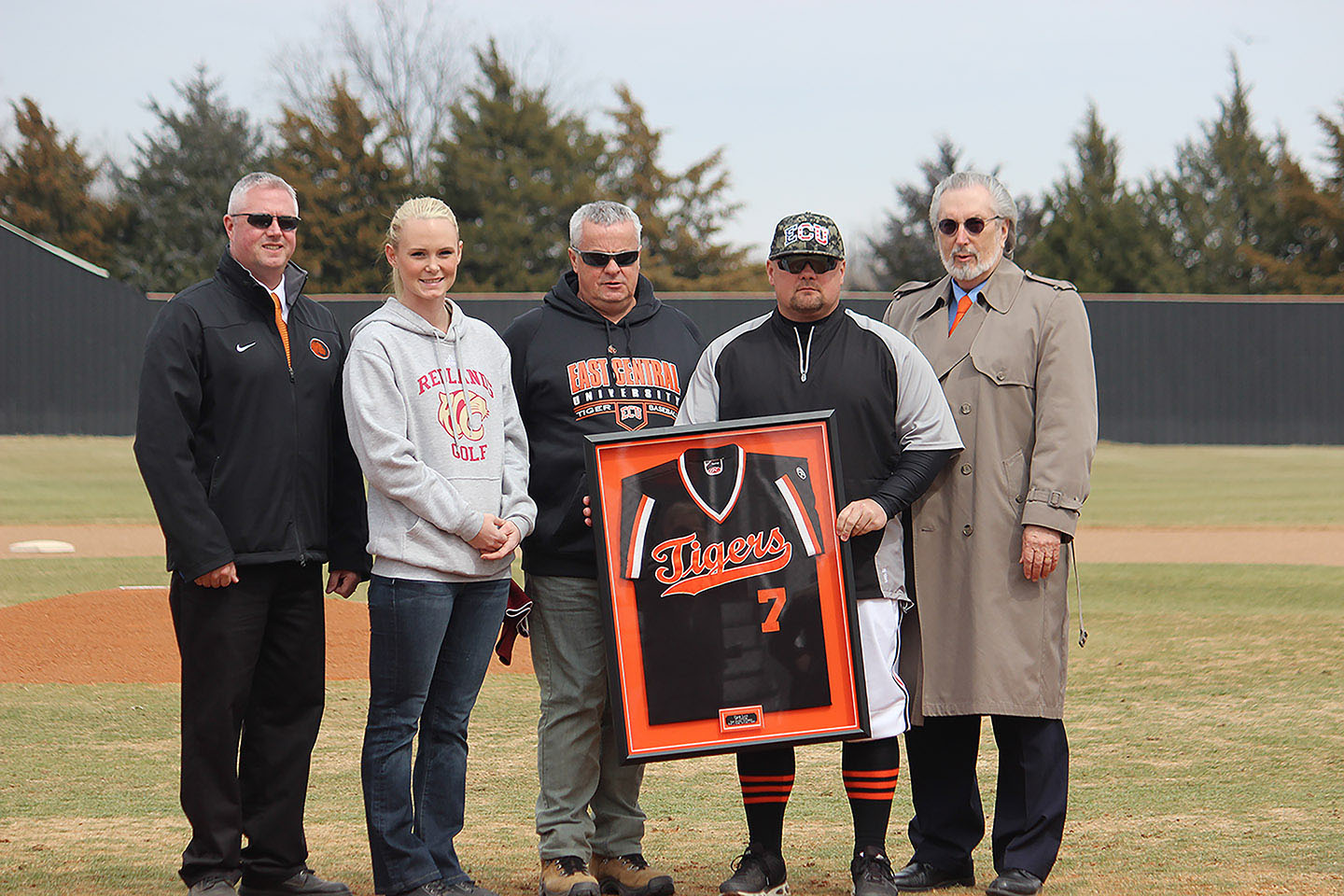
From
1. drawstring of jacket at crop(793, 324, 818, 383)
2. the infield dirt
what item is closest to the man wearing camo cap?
drawstring of jacket at crop(793, 324, 818, 383)

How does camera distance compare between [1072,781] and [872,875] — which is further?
[1072,781]

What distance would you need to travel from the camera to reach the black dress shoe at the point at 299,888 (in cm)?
399

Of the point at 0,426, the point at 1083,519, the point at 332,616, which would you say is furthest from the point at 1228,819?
the point at 0,426

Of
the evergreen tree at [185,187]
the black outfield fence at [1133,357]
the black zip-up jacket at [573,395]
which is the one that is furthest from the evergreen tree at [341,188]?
the black zip-up jacket at [573,395]

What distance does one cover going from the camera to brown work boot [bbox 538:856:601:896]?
3906 millimetres

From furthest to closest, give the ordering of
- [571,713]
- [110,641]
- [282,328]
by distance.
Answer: [110,641] < [571,713] < [282,328]

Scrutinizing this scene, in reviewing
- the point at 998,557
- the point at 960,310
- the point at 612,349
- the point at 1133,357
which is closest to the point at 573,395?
the point at 612,349

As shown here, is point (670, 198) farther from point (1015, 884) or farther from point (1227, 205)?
point (1015, 884)

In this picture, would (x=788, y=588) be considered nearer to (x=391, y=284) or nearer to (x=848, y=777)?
(x=848, y=777)

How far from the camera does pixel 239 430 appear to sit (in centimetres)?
383

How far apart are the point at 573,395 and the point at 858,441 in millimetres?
880

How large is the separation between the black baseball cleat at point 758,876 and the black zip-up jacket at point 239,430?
145 centimetres

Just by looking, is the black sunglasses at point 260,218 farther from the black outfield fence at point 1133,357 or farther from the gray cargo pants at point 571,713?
the black outfield fence at point 1133,357

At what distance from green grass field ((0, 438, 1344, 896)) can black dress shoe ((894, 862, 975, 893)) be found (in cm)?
6
